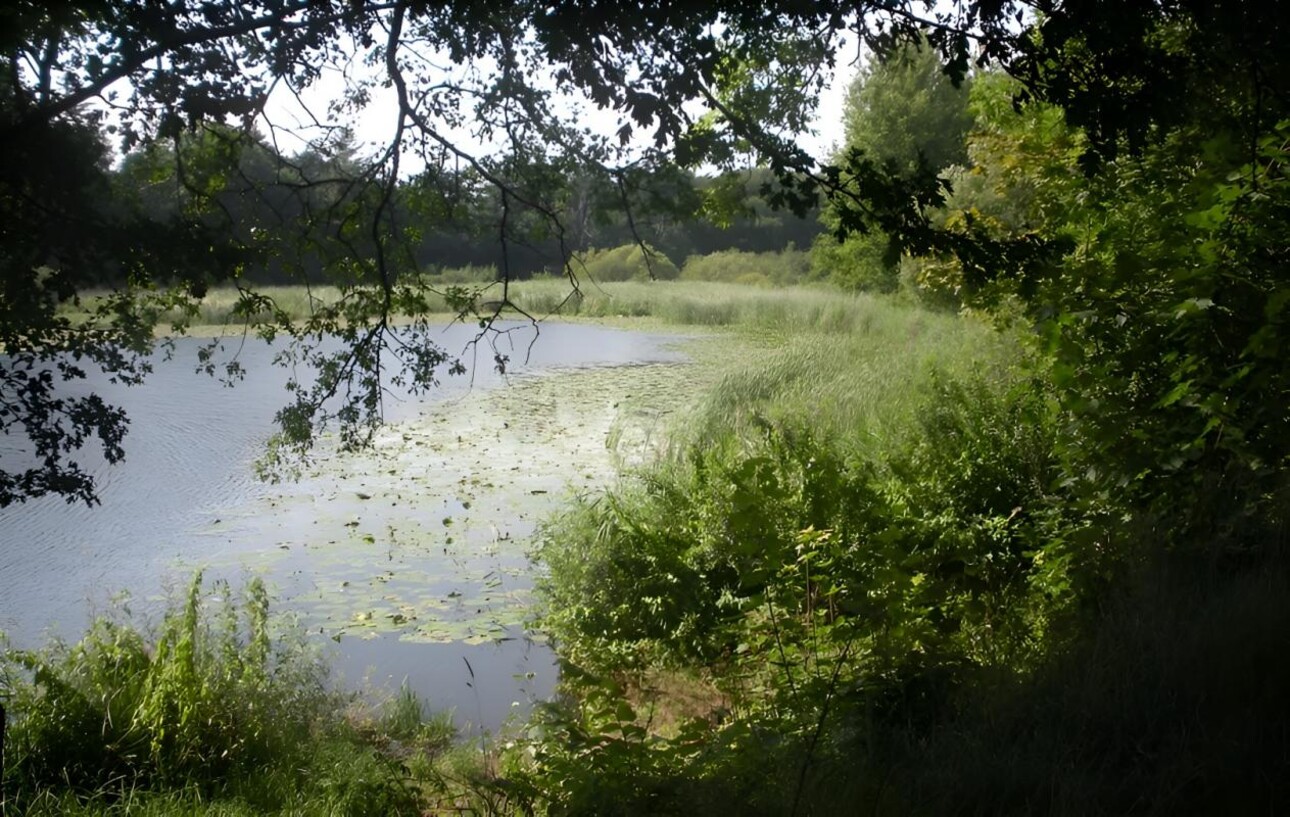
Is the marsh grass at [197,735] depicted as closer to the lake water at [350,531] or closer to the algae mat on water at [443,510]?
the lake water at [350,531]

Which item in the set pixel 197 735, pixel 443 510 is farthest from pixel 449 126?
pixel 443 510

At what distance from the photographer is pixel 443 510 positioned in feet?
32.7

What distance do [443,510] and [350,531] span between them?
0.95 m

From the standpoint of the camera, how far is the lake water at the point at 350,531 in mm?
7273

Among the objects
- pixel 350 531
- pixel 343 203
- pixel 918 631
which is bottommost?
pixel 350 531

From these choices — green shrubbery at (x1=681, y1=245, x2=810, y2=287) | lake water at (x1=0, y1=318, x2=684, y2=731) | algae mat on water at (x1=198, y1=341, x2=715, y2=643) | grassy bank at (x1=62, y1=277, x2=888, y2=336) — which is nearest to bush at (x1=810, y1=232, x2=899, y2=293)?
grassy bank at (x1=62, y1=277, x2=888, y2=336)

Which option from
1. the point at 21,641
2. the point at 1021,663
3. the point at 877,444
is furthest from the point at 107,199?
the point at 877,444

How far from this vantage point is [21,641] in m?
6.70

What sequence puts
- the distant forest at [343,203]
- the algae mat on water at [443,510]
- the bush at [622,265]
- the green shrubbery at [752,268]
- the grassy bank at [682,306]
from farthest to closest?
the green shrubbery at [752,268] < the grassy bank at [682,306] < the bush at [622,265] < the algae mat on water at [443,510] < the distant forest at [343,203]

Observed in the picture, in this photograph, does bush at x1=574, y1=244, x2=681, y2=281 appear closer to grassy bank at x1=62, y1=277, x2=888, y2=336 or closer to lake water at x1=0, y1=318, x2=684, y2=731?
grassy bank at x1=62, y1=277, x2=888, y2=336

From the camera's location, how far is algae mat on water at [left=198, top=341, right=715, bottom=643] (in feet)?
26.1

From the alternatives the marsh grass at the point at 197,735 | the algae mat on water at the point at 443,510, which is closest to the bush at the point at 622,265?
the algae mat on water at the point at 443,510

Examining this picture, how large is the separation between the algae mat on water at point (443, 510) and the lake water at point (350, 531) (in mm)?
24

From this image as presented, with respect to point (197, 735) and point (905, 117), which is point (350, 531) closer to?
point (197, 735)
